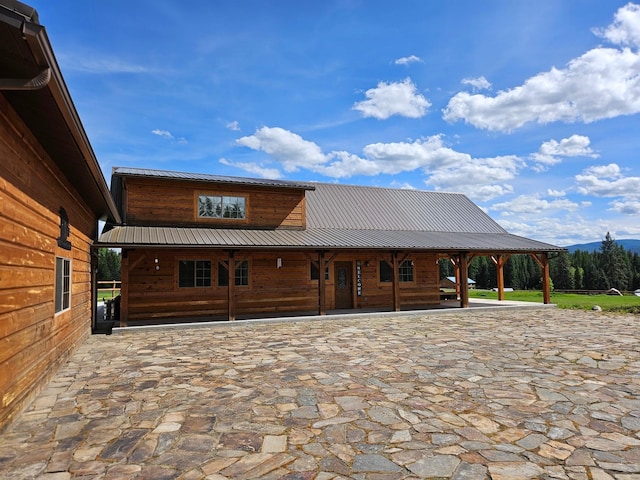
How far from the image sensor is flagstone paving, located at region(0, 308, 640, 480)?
346 cm

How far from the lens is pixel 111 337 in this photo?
10.7 meters

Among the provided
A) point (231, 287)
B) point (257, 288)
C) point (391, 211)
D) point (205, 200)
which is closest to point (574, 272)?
point (391, 211)

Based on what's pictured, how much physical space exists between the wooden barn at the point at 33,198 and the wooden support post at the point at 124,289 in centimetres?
392

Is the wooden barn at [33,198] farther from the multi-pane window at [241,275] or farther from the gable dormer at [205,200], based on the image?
the multi-pane window at [241,275]

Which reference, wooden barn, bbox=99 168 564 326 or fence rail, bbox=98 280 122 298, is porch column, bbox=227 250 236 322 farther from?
fence rail, bbox=98 280 122 298

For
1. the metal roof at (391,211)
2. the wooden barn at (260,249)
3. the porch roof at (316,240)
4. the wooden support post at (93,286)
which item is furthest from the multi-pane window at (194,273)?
the metal roof at (391,211)

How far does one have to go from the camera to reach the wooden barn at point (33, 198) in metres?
3.29

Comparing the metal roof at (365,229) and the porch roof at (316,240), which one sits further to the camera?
the metal roof at (365,229)

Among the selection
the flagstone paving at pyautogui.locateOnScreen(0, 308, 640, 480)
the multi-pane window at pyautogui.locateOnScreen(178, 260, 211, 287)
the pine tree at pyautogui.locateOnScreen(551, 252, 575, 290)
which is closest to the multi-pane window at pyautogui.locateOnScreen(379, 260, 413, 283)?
the multi-pane window at pyautogui.locateOnScreen(178, 260, 211, 287)

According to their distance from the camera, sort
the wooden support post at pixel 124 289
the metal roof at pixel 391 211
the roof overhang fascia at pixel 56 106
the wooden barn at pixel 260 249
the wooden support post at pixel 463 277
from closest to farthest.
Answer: the roof overhang fascia at pixel 56 106, the wooden support post at pixel 124 289, the wooden barn at pixel 260 249, the wooden support post at pixel 463 277, the metal roof at pixel 391 211

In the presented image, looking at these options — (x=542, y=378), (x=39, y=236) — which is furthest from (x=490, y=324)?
(x=39, y=236)

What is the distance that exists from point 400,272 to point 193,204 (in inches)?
342

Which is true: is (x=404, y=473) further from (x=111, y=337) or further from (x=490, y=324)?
(x=490, y=324)

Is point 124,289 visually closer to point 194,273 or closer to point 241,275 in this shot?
point 194,273
